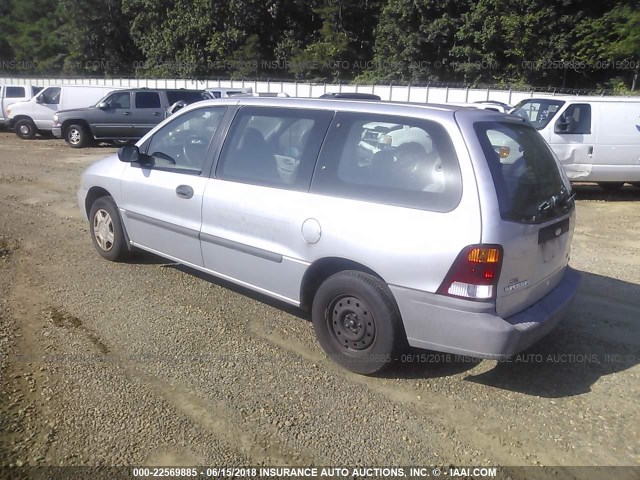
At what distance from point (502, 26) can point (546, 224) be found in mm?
34720

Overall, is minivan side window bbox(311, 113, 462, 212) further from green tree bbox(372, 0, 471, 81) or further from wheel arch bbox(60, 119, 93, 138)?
green tree bbox(372, 0, 471, 81)

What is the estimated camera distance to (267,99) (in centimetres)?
445

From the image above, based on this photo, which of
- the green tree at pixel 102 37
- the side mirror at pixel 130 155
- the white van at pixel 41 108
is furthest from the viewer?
the green tree at pixel 102 37

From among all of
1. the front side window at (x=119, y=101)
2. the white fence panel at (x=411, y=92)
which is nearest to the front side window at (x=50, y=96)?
the front side window at (x=119, y=101)

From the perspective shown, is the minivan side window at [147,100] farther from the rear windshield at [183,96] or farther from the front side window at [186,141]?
the front side window at [186,141]

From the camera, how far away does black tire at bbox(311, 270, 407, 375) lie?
3562mm

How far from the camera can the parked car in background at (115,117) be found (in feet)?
58.0

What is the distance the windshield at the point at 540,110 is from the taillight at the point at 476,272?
301 inches

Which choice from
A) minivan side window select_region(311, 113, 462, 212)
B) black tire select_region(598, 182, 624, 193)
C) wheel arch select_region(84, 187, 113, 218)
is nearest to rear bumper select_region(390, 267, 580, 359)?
minivan side window select_region(311, 113, 462, 212)

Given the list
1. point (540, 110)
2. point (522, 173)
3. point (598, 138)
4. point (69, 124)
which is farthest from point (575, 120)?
point (69, 124)

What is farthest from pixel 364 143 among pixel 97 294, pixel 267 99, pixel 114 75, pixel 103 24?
pixel 103 24

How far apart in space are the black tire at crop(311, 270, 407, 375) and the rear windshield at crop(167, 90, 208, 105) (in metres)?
16.5

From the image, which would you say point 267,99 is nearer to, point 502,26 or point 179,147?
point 179,147


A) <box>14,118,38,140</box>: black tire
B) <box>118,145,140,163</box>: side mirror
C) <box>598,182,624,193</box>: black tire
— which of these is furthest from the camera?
<box>14,118,38,140</box>: black tire
